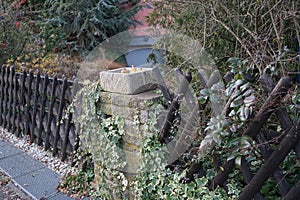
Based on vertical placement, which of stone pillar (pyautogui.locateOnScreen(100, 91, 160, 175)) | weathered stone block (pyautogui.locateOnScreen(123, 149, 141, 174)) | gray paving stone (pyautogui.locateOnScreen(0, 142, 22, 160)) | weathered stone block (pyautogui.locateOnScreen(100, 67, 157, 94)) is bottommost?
gray paving stone (pyautogui.locateOnScreen(0, 142, 22, 160))

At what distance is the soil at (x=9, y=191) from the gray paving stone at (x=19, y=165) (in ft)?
0.25

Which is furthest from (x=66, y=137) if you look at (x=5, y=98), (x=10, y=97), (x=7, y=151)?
(x=5, y=98)

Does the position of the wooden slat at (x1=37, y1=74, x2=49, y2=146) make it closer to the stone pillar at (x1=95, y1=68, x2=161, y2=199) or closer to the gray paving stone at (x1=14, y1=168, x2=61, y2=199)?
the gray paving stone at (x1=14, y1=168, x2=61, y2=199)

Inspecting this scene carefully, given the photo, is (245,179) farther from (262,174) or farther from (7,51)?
(7,51)

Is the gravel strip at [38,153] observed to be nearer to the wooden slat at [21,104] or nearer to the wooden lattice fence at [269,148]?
the wooden slat at [21,104]

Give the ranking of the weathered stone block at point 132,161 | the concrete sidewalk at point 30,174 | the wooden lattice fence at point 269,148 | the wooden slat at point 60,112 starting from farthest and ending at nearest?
1. the wooden slat at point 60,112
2. the concrete sidewalk at point 30,174
3. the weathered stone block at point 132,161
4. the wooden lattice fence at point 269,148

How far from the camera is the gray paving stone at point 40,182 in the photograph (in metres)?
2.77

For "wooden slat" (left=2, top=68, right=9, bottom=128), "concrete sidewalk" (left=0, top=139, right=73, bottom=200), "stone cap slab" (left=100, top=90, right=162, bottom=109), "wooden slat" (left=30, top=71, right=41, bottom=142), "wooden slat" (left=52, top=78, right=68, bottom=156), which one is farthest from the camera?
"wooden slat" (left=2, top=68, right=9, bottom=128)

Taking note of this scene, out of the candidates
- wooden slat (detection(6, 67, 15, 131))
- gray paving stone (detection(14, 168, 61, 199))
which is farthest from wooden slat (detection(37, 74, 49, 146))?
wooden slat (detection(6, 67, 15, 131))

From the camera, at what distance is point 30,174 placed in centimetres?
314

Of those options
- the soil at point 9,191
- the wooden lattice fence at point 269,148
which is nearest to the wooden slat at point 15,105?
the soil at point 9,191

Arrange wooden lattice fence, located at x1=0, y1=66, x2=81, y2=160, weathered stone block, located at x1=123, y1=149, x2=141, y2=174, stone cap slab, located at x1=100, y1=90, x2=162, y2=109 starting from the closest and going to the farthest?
stone cap slab, located at x1=100, y1=90, x2=162, y2=109, weathered stone block, located at x1=123, y1=149, x2=141, y2=174, wooden lattice fence, located at x1=0, y1=66, x2=81, y2=160

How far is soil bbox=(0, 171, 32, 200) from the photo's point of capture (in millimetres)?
2816

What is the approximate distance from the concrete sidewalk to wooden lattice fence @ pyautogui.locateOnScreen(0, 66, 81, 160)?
0.26 m
